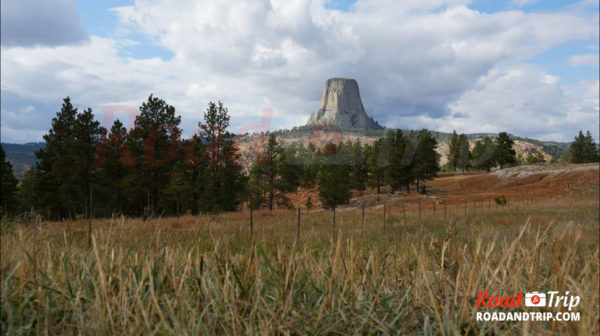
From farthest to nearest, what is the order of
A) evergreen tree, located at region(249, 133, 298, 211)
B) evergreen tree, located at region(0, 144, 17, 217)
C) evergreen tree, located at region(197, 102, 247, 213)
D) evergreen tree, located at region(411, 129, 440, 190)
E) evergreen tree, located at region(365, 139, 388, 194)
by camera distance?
evergreen tree, located at region(365, 139, 388, 194)
evergreen tree, located at region(411, 129, 440, 190)
evergreen tree, located at region(0, 144, 17, 217)
evergreen tree, located at region(249, 133, 298, 211)
evergreen tree, located at region(197, 102, 247, 213)

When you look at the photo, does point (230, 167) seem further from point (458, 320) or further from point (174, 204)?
point (458, 320)

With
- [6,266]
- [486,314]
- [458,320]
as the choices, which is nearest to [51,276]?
[6,266]

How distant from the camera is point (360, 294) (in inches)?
69.9

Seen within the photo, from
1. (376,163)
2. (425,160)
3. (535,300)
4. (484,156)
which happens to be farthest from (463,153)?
(535,300)

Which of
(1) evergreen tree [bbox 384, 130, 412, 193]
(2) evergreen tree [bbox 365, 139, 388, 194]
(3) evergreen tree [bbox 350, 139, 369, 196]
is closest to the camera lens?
(1) evergreen tree [bbox 384, 130, 412, 193]

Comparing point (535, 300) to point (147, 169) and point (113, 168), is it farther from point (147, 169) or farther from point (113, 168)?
point (113, 168)

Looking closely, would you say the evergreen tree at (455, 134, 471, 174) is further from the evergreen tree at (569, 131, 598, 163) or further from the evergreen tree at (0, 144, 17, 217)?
the evergreen tree at (0, 144, 17, 217)

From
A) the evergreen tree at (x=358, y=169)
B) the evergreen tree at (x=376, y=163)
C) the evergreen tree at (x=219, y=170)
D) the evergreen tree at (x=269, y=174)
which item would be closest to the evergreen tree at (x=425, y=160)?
the evergreen tree at (x=376, y=163)

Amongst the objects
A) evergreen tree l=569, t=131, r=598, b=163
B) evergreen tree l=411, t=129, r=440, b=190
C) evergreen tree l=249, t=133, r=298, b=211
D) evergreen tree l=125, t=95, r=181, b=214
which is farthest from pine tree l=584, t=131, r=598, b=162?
evergreen tree l=125, t=95, r=181, b=214

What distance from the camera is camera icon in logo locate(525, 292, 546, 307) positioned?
173 cm

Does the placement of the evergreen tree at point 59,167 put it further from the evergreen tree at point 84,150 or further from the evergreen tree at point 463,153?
the evergreen tree at point 463,153

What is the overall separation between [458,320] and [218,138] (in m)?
33.6

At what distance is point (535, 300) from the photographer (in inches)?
70.2

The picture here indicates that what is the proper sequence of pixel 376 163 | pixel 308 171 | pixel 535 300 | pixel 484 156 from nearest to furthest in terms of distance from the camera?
pixel 535 300, pixel 308 171, pixel 376 163, pixel 484 156
